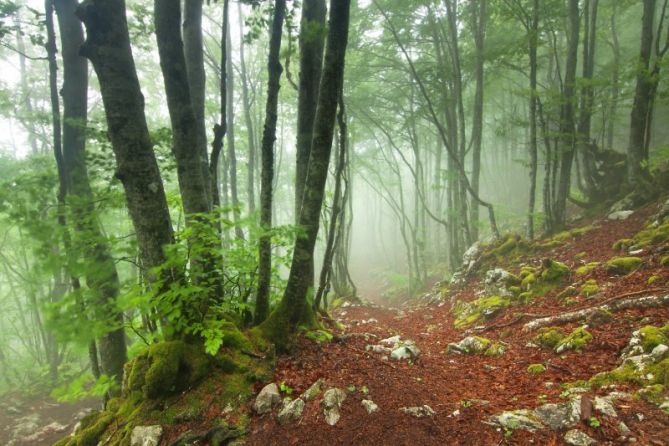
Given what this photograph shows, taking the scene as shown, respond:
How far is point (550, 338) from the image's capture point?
4812mm

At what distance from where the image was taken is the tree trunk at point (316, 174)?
3768 millimetres

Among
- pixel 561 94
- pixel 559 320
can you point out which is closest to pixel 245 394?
pixel 559 320

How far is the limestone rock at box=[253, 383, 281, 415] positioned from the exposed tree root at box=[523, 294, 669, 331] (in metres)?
4.20

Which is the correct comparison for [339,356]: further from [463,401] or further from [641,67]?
[641,67]

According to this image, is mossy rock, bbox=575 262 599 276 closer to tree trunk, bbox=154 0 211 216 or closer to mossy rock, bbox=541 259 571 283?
mossy rock, bbox=541 259 571 283

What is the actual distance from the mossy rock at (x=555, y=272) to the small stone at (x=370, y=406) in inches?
215

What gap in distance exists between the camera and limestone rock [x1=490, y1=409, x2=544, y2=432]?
9.38ft

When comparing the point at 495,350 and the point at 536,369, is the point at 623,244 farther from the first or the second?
the point at 536,369

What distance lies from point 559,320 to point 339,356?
347 centimetres

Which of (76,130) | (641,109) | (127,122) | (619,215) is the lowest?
(619,215)

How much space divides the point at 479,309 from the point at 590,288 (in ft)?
7.15

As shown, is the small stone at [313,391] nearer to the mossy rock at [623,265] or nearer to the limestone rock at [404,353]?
the limestone rock at [404,353]

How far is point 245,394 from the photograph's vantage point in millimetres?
3604

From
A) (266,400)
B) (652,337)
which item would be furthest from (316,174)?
(652,337)
